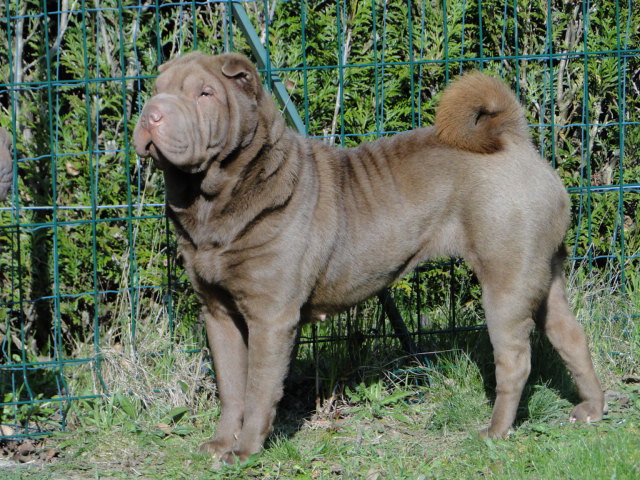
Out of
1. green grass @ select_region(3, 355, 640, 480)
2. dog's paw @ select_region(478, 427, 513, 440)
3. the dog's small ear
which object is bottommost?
green grass @ select_region(3, 355, 640, 480)

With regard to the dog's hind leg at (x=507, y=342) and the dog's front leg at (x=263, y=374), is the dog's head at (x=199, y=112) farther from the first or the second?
the dog's hind leg at (x=507, y=342)

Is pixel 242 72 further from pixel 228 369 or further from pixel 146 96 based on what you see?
pixel 146 96

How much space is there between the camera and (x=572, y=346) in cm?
468

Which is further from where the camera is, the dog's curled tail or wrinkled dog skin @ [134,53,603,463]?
the dog's curled tail

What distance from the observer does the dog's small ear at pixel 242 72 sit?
4.00 metres

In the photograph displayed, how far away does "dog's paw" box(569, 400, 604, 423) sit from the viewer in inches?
183

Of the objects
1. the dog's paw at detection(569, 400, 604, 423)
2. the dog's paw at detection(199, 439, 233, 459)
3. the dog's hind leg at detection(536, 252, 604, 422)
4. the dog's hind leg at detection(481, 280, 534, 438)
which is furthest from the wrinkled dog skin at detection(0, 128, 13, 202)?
the dog's paw at detection(569, 400, 604, 423)

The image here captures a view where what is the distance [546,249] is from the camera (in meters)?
4.32

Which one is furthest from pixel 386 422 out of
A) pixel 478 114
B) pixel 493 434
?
pixel 478 114

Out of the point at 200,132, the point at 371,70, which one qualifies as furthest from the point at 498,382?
the point at 371,70

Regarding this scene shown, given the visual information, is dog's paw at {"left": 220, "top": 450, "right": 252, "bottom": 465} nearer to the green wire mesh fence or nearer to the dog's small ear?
the green wire mesh fence

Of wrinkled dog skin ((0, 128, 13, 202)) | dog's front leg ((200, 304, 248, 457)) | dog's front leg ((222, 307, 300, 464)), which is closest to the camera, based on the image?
wrinkled dog skin ((0, 128, 13, 202))

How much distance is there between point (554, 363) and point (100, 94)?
10.3ft

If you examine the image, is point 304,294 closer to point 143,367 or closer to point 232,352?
point 232,352
